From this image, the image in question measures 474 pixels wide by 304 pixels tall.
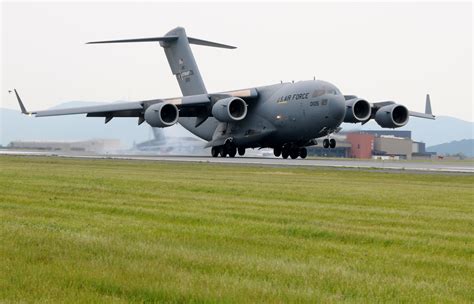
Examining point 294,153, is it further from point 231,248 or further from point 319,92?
point 231,248

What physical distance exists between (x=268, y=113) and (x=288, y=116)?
6.92 feet

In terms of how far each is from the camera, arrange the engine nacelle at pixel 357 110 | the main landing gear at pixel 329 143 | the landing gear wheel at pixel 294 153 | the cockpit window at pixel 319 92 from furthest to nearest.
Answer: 1. the landing gear wheel at pixel 294 153
2. the main landing gear at pixel 329 143
3. the engine nacelle at pixel 357 110
4. the cockpit window at pixel 319 92

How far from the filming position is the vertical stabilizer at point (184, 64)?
53219mm

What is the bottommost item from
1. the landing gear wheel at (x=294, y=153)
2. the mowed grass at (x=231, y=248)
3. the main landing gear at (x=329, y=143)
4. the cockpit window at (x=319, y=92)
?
the mowed grass at (x=231, y=248)

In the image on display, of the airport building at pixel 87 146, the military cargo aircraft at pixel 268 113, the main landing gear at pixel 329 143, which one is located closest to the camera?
the military cargo aircraft at pixel 268 113

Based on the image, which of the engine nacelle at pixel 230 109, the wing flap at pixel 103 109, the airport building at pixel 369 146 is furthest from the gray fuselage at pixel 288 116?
the airport building at pixel 369 146

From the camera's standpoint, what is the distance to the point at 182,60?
5378cm

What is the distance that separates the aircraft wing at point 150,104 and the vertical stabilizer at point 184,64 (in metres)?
5.15

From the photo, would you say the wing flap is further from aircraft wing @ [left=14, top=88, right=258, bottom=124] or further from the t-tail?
the t-tail

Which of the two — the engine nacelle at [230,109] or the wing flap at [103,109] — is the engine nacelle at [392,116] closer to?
the engine nacelle at [230,109]

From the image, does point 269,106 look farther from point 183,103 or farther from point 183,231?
point 183,231

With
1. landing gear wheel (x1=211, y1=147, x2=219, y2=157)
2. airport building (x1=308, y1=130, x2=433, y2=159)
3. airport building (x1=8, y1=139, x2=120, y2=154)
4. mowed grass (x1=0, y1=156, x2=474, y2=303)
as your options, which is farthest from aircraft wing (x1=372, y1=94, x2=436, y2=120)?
airport building (x1=308, y1=130, x2=433, y2=159)

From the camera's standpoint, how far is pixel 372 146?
110 m

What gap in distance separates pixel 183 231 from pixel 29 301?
3.99m
